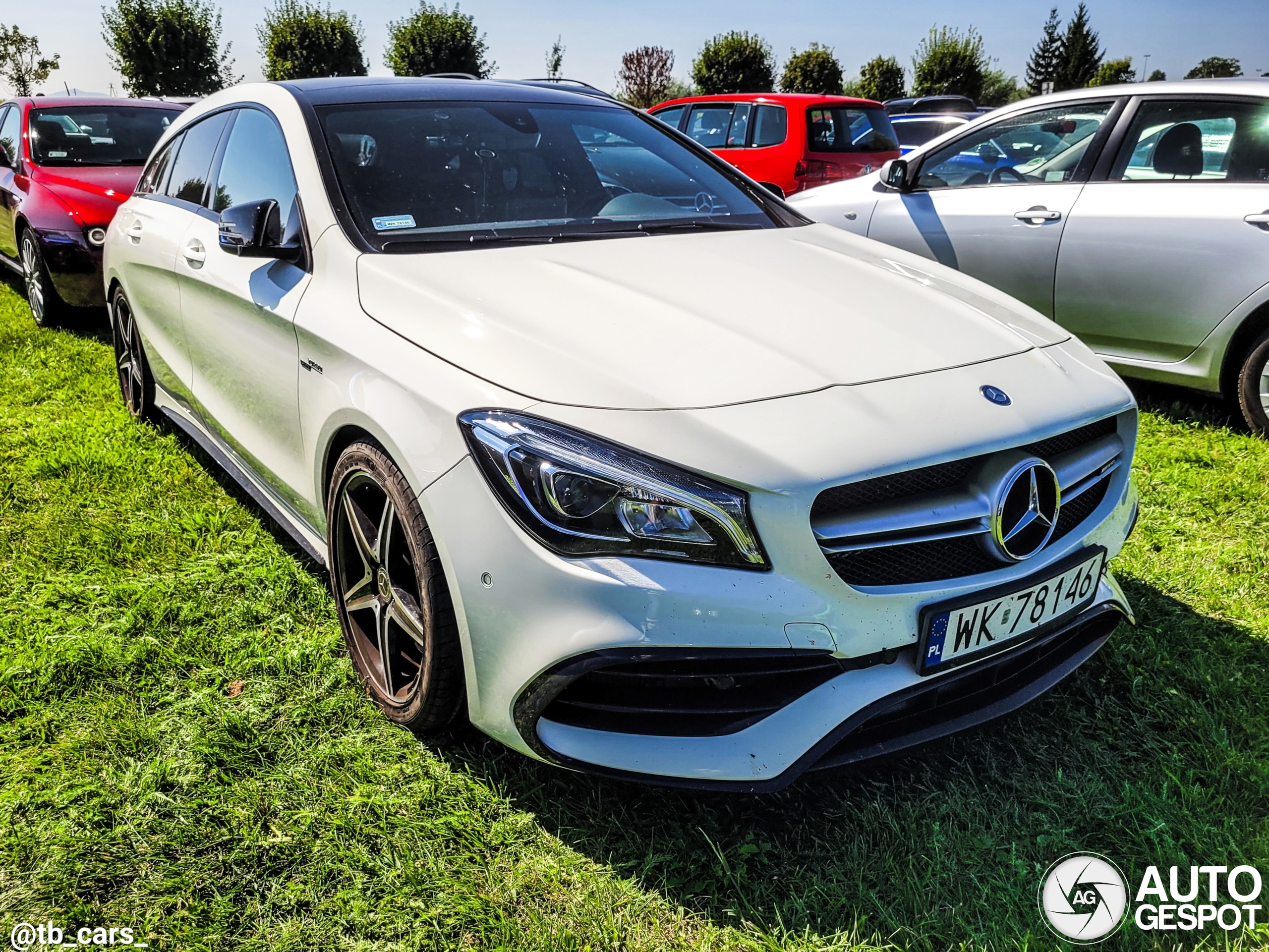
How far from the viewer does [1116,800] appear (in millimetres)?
2154

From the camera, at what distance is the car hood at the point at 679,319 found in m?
1.90

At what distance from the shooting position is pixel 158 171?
13.6 feet

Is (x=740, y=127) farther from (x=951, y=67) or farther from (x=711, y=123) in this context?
(x=951, y=67)

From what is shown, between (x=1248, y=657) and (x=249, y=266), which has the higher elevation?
(x=249, y=266)

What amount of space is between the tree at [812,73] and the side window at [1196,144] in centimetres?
3808

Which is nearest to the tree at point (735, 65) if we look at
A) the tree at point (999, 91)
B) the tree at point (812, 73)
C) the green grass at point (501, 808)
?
the tree at point (812, 73)

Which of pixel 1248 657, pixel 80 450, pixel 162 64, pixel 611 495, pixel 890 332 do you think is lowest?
pixel 1248 657

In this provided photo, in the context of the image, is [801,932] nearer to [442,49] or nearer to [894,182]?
[894,182]

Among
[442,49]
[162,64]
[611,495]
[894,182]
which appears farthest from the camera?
[442,49]

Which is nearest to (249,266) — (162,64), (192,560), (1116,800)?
(192,560)

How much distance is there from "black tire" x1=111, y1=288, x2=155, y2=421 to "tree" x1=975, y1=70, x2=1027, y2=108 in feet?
172

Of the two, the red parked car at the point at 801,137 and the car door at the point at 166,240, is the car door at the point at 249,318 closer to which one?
the car door at the point at 166,240

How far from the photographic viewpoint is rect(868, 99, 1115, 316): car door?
4688 mm

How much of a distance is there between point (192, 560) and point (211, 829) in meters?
1.41
